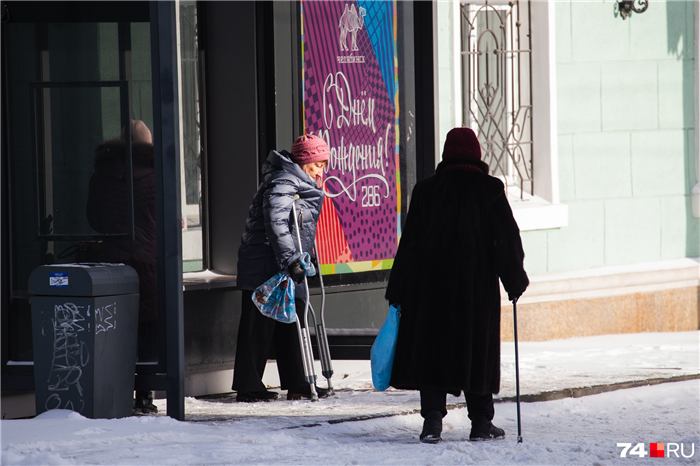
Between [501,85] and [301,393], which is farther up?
[501,85]

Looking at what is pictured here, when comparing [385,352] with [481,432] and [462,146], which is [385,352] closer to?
[481,432]

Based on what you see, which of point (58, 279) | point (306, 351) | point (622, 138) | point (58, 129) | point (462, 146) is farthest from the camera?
point (622, 138)

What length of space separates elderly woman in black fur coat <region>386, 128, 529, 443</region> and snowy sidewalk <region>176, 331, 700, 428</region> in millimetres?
678

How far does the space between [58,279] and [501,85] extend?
17.6 feet

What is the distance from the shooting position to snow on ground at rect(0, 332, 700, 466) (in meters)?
4.39

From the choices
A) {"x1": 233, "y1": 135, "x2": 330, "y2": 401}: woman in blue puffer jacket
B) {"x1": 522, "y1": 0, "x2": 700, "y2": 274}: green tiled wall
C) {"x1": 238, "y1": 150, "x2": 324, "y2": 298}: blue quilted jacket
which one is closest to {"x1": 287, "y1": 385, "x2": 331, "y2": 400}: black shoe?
{"x1": 233, "y1": 135, "x2": 330, "y2": 401}: woman in blue puffer jacket

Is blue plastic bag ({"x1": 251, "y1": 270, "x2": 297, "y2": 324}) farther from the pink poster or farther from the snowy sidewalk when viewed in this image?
the pink poster

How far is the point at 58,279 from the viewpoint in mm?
5020

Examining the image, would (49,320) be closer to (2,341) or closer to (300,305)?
(2,341)

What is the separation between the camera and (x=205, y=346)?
6379 millimetres

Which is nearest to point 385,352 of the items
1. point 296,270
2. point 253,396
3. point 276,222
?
point 296,270

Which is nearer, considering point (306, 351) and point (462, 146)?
point (462, 146)

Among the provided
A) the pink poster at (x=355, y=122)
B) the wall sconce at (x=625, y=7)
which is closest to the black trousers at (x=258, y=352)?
the pink poster at (x=355, y=122)

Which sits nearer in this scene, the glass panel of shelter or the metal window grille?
the glass panel of shelter
